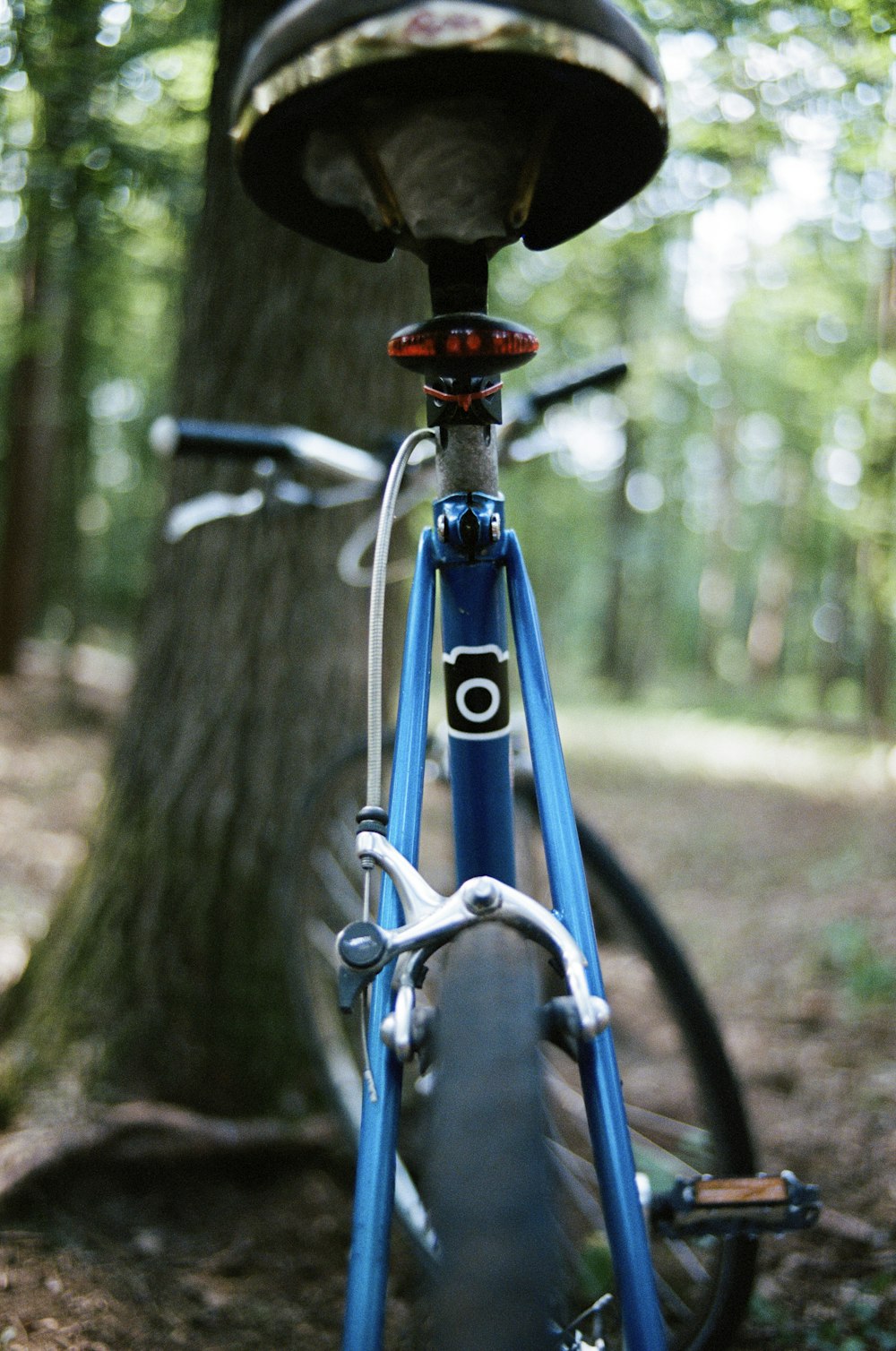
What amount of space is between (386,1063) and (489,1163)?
222 mm

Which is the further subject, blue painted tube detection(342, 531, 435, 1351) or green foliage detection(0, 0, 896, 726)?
green foliage detection(0, 0, 896, 726)

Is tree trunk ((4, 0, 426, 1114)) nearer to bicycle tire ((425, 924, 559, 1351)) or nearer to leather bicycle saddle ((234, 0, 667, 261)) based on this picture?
leather bicycle saddle ((234, 0, 667, 261))

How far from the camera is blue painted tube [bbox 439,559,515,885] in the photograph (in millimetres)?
1250

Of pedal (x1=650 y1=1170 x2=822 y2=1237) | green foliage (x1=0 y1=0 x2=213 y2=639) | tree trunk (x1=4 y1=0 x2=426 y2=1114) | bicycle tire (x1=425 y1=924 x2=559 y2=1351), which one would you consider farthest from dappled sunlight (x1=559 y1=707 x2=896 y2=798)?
bicycle tire (x1=425 y1=924 x2=559 y2=1351)

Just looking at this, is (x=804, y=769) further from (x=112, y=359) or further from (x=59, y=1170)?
(x=112, y=359)

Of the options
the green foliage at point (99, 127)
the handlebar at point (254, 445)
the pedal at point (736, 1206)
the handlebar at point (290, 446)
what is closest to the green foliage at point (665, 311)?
the green foliage at point (99, 127)

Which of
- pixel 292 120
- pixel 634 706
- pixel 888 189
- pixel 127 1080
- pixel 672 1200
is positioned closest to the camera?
pixel 292 120

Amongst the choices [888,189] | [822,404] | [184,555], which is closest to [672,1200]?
[184,555]

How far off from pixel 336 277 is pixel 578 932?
200cm

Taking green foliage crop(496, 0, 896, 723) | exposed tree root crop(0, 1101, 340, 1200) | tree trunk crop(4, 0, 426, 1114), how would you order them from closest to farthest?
exposed tree root crop(0, 1101, 340, 1200)
tree trunk crop(4, 0, 426, 1114)
green foliage crop(496, 0, 896, 723)

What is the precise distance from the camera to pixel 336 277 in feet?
8.13

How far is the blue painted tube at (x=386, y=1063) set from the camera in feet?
3.27

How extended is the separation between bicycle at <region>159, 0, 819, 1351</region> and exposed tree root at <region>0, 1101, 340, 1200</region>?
1.19m

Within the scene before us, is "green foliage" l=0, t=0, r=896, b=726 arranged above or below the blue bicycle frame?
above
